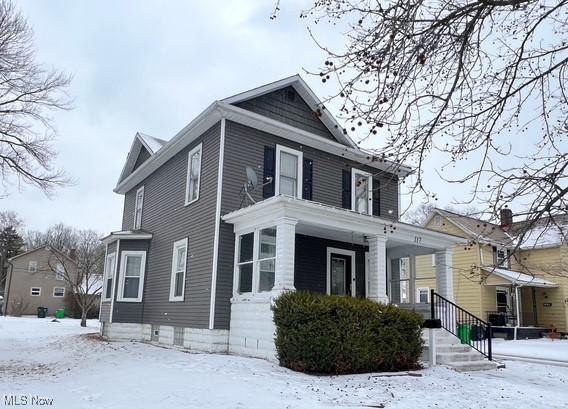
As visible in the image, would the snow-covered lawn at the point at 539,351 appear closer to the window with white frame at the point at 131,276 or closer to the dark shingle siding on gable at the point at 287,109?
the dark shingle siding on gable at the point at 287,109

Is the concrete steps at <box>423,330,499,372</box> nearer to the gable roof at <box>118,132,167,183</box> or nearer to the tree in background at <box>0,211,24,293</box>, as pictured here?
the gable roof at <box>118,132,167,183</box>

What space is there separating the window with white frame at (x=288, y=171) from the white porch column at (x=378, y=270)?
104 inches

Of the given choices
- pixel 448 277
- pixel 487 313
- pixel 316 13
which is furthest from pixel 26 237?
pixel 316 13

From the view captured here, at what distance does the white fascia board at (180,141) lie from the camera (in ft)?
41.6

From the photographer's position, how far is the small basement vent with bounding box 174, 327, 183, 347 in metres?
13.2

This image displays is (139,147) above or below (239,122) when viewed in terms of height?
above

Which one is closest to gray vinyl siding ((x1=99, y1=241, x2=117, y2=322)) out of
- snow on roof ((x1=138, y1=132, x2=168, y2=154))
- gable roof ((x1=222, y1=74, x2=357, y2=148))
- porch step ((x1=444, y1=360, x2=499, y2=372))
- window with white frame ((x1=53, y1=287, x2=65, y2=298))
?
snow on roof ((x1=138, y1=132, x2=168, y2=154))

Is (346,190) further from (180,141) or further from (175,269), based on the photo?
(175,269)

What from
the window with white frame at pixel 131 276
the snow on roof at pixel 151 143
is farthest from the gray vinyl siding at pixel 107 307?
the snow on roof at pixel 151 143

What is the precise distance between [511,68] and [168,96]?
1743 cm

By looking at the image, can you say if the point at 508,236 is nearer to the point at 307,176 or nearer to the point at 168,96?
the point at 307,176

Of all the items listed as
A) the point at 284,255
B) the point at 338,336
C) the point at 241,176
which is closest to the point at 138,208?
the point at 241,176

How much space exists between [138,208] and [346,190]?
8.06m

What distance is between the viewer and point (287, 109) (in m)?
14.4
